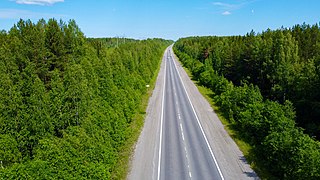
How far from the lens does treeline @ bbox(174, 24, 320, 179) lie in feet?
100

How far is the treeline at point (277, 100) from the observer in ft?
100

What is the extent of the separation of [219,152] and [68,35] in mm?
38993

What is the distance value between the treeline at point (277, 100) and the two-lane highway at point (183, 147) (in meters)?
6.16

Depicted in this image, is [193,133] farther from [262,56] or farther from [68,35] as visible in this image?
[262,56]

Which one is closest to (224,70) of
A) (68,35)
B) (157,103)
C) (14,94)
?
(157,103)

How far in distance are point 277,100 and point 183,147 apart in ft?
110

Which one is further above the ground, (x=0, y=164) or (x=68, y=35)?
(x=68, y=35)

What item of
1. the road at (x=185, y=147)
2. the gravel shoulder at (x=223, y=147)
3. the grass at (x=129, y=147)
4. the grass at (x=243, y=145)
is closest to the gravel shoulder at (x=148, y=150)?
the road at (x=185, y=147)

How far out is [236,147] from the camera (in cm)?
4106

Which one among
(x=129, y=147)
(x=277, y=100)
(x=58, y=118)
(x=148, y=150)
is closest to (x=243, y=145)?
(x=148, y=150)

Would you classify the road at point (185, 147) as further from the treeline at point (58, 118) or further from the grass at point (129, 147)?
the treeline at point (58, 118)

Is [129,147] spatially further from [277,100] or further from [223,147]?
[277,100]

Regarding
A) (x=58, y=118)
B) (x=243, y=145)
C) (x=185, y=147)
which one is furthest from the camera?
(x=243, y=145)

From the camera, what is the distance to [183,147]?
40656mm
